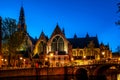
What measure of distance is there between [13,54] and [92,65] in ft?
66.9

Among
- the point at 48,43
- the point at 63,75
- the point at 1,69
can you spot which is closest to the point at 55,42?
the point at 48,43

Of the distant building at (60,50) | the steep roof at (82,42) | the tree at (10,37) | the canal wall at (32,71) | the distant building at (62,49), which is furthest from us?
the steep roof at (82,42)

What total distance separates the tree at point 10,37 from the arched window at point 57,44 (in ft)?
60.6

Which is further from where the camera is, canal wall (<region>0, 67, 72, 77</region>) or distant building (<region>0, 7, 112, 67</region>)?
distant building (<region>0, 7, 112, 67</region>)

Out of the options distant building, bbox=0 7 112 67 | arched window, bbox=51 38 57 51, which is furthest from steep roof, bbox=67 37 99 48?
arched window, bbox=51 38 57 51

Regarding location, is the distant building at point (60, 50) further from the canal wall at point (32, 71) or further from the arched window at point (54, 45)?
the canal wall at point (32, 71)

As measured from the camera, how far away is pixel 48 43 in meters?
96.3

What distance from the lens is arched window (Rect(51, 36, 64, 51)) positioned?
A: 95.8 metres

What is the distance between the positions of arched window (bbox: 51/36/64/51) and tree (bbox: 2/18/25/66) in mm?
18462

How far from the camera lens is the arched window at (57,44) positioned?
95.8 metres

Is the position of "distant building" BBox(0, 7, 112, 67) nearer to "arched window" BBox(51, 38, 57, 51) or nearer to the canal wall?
"arched window" BBox(51, 38, 57, 51)

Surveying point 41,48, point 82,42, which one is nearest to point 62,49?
point 41,48

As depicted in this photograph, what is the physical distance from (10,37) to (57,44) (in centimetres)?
2220

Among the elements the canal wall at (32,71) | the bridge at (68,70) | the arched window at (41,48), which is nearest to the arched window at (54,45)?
the arched window at (41,48)
